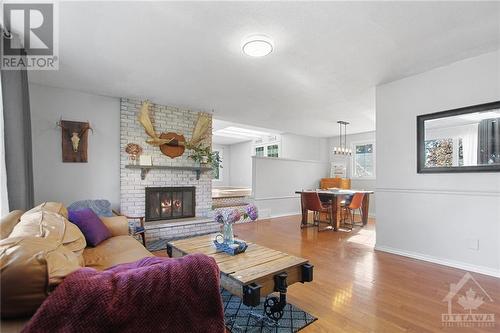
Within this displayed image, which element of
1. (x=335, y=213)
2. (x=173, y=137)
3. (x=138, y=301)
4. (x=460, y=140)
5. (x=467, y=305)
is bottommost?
(x=467, y=305)

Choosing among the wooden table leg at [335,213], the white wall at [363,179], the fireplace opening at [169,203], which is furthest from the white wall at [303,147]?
the fireplace opening at [169,203]

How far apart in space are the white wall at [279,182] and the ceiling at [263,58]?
277cm

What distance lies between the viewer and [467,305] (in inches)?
87.0

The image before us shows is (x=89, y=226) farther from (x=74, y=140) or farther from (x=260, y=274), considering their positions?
(x=74, y=140)

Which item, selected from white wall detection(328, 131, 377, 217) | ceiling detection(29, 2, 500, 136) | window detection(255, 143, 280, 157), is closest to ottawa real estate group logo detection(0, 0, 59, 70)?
ceiling detection(29, 2, 500, 136)

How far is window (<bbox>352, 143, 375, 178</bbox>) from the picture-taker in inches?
289

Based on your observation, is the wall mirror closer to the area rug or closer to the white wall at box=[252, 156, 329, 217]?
the area rug

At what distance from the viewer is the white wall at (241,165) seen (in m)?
10.1

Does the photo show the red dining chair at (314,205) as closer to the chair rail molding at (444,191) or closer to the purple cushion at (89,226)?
the chair rail molding at (444,191)

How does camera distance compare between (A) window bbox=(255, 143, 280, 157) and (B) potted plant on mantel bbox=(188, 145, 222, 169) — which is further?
(A) window bbox=(255, 143, 280, 157)

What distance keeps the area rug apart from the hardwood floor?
8cm

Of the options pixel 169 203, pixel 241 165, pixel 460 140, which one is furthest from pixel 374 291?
pixel 241 165

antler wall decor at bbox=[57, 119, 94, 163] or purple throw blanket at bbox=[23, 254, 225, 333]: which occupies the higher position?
antler wall decor at bbox=[57, 119, 94, 163]

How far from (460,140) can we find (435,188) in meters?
0.67
